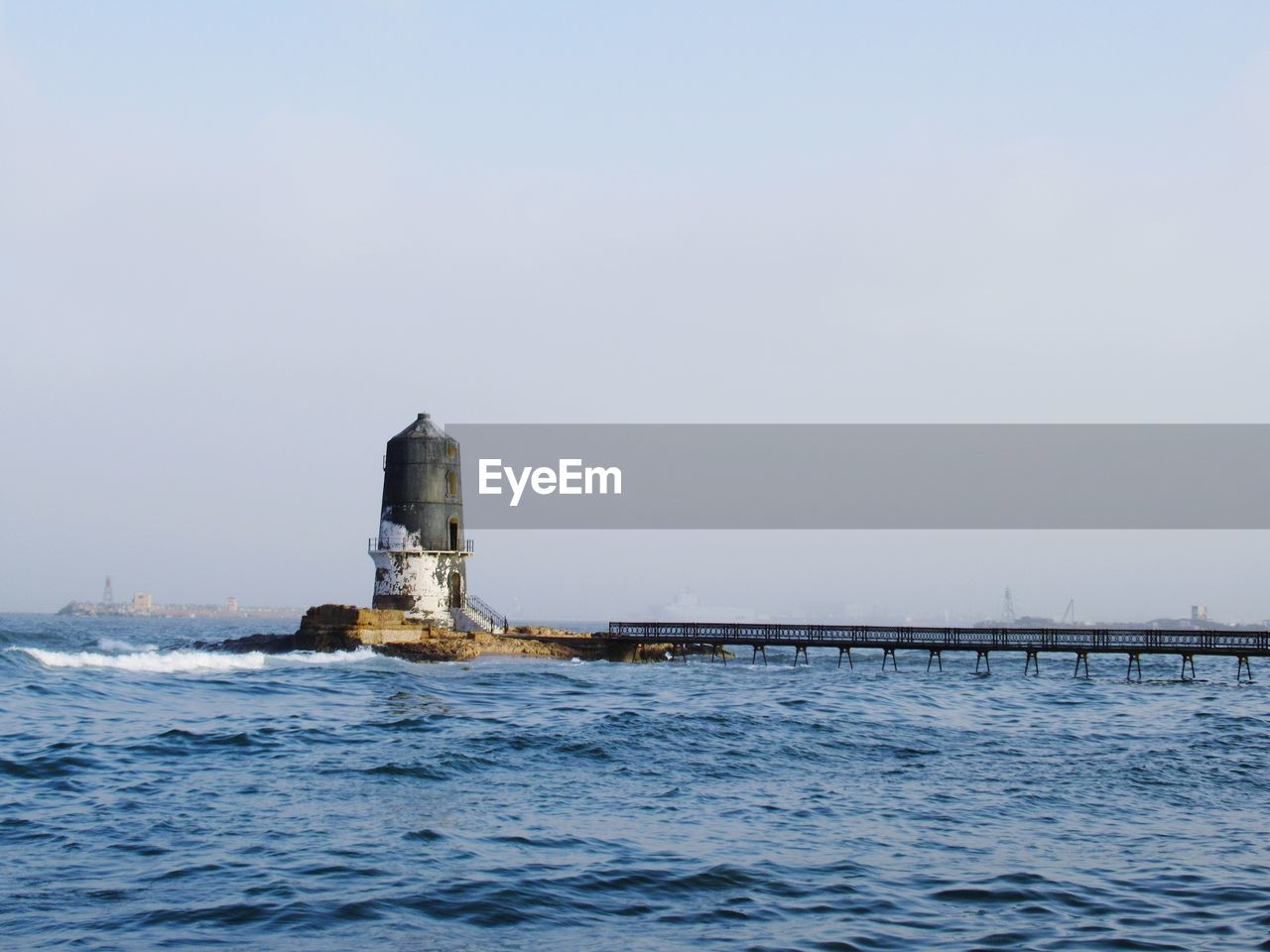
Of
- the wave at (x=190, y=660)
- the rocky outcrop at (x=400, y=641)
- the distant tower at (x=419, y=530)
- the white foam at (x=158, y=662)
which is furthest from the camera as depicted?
the distant tower at (x=419, y=530)

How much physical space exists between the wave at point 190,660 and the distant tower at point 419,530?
499 cm

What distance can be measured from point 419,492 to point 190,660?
13.9 metres

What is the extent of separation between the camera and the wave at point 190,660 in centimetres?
4331

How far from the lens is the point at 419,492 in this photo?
184ft

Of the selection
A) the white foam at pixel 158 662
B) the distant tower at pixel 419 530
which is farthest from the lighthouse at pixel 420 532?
the white foam at pixel 158 662

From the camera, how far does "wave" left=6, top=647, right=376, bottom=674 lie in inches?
1705

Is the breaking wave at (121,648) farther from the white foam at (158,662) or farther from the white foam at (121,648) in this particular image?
the white foam at (158,662)

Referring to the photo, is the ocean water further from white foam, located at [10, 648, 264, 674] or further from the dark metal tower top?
the dark metal tower top

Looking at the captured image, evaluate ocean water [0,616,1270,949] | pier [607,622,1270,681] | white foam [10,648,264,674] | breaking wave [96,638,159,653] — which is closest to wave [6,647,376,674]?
white foam [10,648,264,674]

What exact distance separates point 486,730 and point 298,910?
14.6 metres

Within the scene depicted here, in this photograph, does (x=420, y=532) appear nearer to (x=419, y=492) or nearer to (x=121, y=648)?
(x=419, y=492)

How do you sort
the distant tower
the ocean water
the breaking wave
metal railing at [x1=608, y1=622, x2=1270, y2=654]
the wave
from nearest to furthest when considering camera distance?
the ocean water < the wave < metal railing at [x1=608, y1=622, x2=1270, y2=654] < the distant tower < the breaking wave

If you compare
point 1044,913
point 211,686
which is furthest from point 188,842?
point 211,686

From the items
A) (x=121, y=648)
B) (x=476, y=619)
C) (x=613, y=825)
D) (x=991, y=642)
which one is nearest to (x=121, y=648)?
(x=121, y=648)
